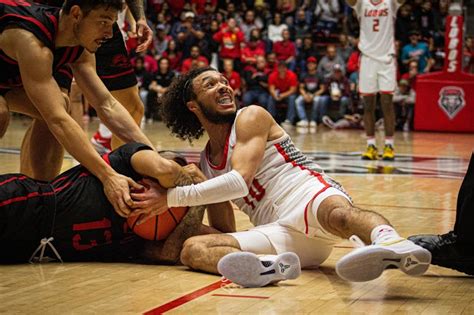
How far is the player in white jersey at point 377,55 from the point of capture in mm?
10102

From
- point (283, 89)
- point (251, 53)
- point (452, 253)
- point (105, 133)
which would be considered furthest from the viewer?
point (251, 53)

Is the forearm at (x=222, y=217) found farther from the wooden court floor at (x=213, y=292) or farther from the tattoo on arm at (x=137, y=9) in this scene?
the tattoo on arm at (x=137, y=9)

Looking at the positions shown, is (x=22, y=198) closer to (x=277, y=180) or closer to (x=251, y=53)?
(x=277, y=180)

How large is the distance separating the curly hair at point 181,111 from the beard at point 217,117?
183 millimetres

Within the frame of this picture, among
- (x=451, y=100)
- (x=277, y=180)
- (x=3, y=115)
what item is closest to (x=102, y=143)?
(x=3, y=115)

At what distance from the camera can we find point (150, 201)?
392 cm

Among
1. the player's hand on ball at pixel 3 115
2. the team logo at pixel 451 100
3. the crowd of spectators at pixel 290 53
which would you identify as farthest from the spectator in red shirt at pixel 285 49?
the player's hand on ball at pixel 3 115

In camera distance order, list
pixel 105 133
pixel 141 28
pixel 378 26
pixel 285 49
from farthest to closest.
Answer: pixel 285 49
pixel 378 26
pixel 105 133
pixel 141 28

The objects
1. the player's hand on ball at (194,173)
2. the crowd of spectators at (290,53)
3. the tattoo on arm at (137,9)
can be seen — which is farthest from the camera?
the crowd of spectators at (290,53)

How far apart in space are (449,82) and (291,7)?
569 cm

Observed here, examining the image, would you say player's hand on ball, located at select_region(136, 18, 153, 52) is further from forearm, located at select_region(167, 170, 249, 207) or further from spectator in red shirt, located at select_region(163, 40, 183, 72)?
spectator in red shirt, located at select_region(163, 40, 183, 72)

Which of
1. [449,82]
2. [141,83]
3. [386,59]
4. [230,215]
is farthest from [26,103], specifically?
[141,83]

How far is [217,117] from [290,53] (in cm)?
1281

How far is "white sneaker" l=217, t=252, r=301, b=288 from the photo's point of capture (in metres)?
3.51
